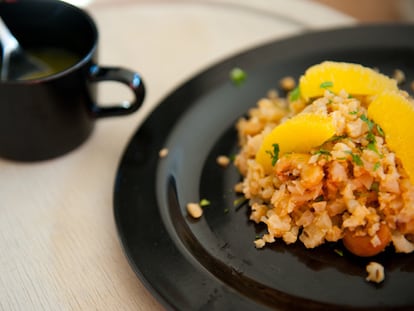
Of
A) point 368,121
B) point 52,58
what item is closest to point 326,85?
point 368,121

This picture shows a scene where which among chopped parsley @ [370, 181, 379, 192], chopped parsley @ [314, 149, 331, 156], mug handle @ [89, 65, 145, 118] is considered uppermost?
chopped parsley @ [314, 149, 331, 156]

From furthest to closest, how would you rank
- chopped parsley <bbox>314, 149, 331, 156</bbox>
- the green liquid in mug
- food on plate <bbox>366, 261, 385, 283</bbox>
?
the green liquid in mug
chopped parsley <bbox>314, 149, 331, 156</bbox>
food on plate <bbox>366, 261, 385, 283</bbox>

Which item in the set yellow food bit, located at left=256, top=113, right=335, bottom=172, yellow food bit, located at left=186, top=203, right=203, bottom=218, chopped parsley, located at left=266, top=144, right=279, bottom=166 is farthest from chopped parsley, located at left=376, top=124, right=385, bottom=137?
yellow food bit, located at left=186, top=203, right=203, bottom=218

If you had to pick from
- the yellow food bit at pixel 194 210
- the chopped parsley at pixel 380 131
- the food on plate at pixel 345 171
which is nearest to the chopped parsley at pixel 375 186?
the food on plate at pixel 345 171

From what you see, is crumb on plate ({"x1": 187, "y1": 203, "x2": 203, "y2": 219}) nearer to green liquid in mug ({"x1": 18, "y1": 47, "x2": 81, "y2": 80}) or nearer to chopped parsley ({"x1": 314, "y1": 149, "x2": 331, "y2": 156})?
chopped parsley ({"x1": 314, "y1": 149, "x2": 331, "y2": 156})

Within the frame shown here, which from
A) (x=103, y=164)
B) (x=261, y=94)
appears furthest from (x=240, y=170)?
(x=103, y=164)

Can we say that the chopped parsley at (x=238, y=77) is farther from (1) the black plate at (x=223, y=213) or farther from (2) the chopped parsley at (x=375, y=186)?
(2) the chopped parsley at (x=375, y=186)
